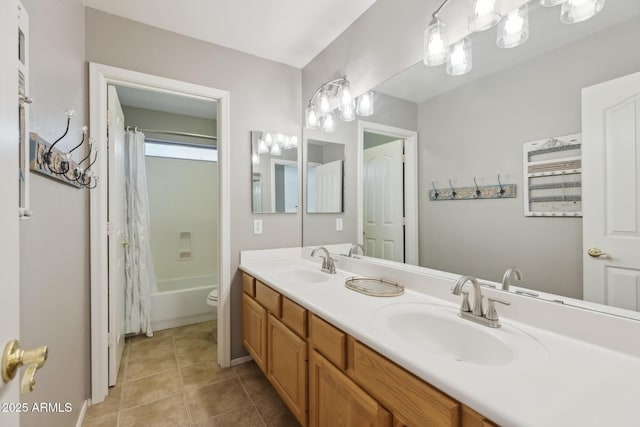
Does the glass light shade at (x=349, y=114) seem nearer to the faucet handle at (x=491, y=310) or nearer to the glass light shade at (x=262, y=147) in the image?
the glass light shade at (x=262, y=147)

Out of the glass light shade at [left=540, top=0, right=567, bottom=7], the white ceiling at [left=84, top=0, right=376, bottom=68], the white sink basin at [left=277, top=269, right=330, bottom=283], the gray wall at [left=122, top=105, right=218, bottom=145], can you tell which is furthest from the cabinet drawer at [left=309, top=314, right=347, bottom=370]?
the gray wall at [left=122, top=105, right=218, bottom=145]

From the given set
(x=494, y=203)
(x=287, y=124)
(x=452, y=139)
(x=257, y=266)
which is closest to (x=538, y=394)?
(x=494, y=203)

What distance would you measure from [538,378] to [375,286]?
34.5 inches

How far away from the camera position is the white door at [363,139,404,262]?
1.62 meters

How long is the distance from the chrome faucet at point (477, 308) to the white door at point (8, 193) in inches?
46.0

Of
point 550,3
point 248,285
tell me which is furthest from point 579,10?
point 248,285

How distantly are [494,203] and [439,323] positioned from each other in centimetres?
55

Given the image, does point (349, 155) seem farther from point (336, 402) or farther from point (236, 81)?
point (336, 402)

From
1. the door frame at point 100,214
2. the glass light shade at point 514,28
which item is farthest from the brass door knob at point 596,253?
the door frame at point 100,214

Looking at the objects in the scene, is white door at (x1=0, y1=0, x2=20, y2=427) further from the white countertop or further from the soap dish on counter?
the soap dish on counter

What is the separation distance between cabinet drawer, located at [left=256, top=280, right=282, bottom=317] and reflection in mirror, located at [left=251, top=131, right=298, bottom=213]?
70cm

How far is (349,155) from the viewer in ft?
6.71

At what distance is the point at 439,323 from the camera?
3.65ft

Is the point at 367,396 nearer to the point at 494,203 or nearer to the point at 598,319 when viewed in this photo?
the point at 598,319
